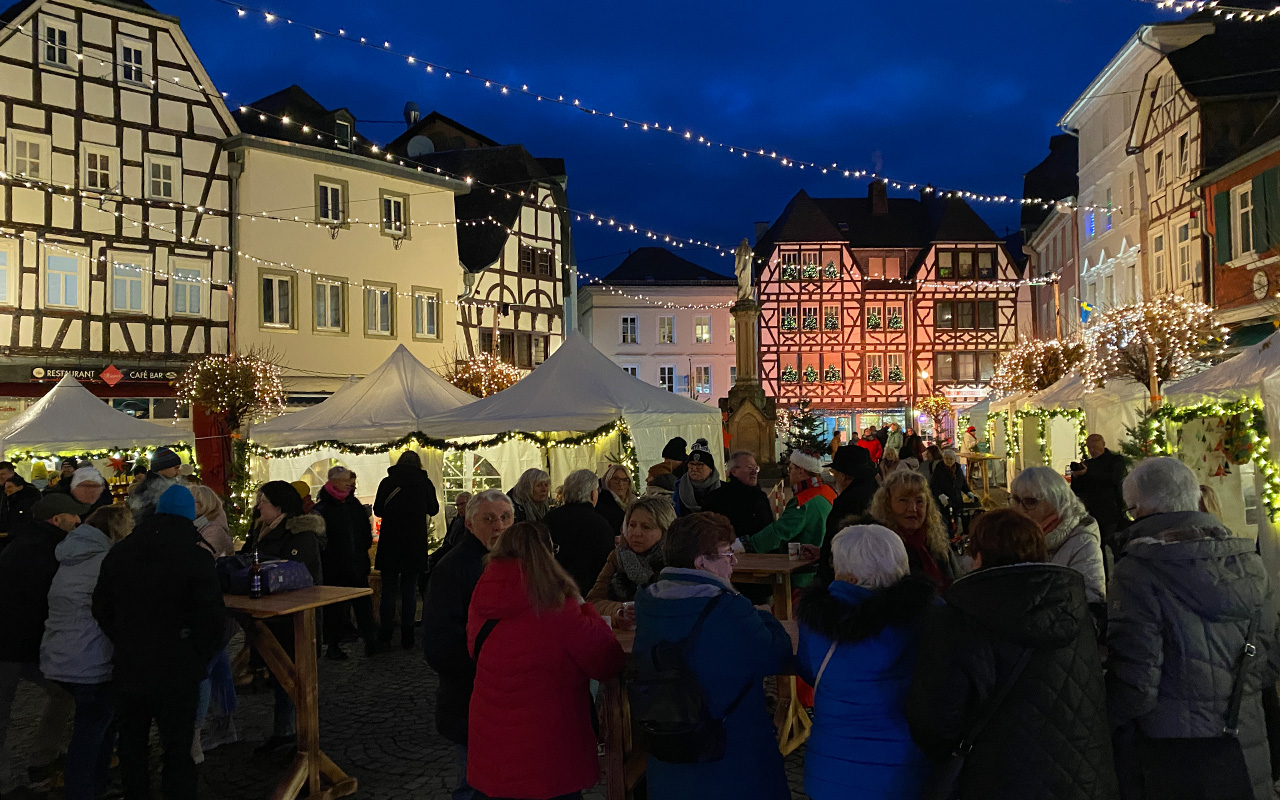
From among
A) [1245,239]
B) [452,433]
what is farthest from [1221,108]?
[452,433]

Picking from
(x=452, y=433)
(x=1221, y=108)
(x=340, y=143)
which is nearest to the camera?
(x=452, y=433)

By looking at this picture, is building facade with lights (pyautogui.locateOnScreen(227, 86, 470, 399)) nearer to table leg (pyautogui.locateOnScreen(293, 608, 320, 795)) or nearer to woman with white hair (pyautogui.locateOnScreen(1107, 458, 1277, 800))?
table leg (pyautogui.locateOnScreen(293, 608, 320, 795))

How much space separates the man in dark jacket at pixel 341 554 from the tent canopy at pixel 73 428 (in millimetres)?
9002

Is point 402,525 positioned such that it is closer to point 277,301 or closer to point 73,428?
point 73,428

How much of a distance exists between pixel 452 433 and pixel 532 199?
18591mm

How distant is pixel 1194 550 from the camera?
306 cm

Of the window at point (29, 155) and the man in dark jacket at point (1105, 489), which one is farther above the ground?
the window at point (29, 155)

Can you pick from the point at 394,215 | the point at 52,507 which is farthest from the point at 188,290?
the point at 52,507

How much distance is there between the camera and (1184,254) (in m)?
21.3

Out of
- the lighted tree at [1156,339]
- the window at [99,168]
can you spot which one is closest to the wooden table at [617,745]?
the lighted tree at [1156,339]

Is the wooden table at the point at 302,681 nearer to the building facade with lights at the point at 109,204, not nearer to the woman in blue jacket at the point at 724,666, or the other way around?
the woman in blue jacket at the point at 724,666

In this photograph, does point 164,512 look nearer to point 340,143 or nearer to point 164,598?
point 164,598

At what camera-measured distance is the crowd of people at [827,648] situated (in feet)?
8.91

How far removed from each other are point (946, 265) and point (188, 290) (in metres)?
27.8
